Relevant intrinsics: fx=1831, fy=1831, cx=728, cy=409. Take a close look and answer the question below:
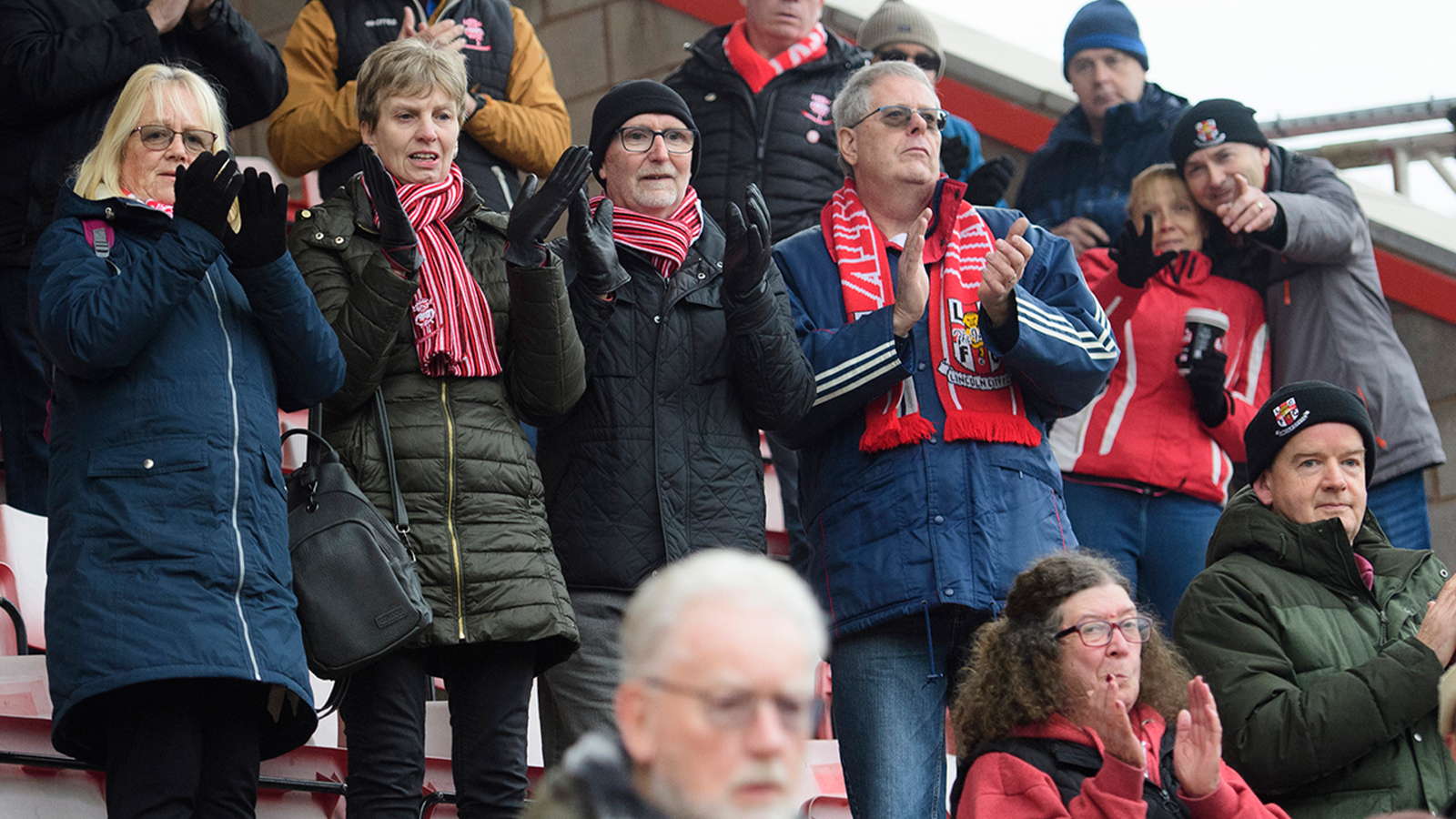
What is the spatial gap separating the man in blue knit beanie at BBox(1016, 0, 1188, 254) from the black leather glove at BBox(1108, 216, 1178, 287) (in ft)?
1.91

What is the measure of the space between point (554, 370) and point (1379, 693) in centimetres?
183

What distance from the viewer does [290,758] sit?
4.25 metres

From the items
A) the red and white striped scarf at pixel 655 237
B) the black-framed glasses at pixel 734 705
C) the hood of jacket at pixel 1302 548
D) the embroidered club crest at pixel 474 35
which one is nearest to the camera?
the black-framed glasses at pixel 734 705

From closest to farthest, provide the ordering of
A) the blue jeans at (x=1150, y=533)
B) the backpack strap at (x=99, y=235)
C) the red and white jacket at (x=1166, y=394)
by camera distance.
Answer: the backpack strap at (x=99, y=235) → the blue jeans at (x=1150, y=533) → the red and white jacket at (x=1166, y=394)

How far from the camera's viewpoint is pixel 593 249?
13.2ft

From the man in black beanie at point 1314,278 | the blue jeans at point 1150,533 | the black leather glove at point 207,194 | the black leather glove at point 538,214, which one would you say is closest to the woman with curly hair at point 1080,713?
the black leather glove at point 538,214

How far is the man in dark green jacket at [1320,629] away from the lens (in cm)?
376

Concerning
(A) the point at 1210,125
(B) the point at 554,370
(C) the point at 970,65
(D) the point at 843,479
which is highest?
(C) the point at 970,65

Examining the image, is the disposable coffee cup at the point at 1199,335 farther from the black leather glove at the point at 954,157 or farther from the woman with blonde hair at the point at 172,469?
the woman with blonde hair at the point at 172,469

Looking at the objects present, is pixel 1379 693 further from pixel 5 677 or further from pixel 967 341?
pixel 5 677

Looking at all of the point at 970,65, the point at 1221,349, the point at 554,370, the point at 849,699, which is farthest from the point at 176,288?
the point at 970,65

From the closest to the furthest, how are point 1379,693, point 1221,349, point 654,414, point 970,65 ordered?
point 1379,693 → point 654,414 → point 1221,349 → point 970,65

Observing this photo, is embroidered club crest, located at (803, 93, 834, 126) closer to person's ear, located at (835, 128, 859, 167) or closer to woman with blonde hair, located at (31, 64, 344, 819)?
person's ear, located at (835, 128, 859, 167)

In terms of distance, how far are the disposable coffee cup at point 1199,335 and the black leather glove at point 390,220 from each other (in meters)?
2.46
